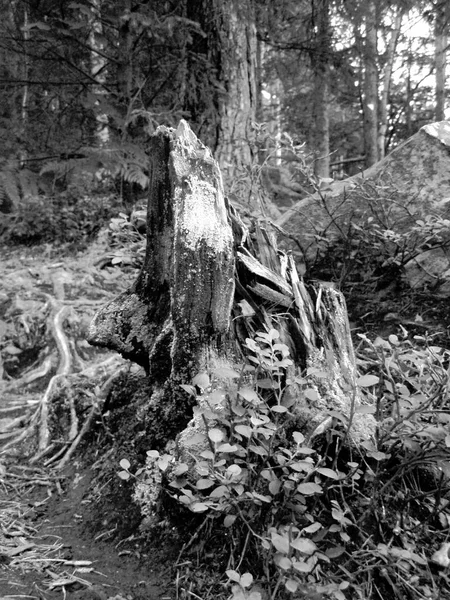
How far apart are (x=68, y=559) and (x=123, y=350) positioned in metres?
1.11

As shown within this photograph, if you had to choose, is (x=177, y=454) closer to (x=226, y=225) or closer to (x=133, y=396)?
(x=133, y=396)

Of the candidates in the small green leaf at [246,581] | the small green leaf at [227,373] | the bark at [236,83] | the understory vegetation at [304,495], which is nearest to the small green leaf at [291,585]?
the understory vegetation at [304,495]

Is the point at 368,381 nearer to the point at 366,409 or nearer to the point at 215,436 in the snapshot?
the point at 366,409

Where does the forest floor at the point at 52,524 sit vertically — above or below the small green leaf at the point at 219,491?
below

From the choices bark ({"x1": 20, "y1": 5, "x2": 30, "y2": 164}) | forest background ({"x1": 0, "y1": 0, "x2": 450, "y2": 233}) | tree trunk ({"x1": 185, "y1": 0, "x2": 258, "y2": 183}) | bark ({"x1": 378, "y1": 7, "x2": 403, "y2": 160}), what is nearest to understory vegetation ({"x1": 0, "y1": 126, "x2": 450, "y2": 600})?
forest background ({"x1": 0, "y1": 0, "x2": 450, "y2": 233})

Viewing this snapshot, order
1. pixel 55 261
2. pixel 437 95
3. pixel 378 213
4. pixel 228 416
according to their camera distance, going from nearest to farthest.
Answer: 1. pixel 228 416
2. pixel 378 213
3. pixel 55 261
4. pixel 437 95

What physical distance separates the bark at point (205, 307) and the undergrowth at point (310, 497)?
16 cm

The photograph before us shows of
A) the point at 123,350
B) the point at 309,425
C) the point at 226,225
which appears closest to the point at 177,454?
the point at 309,425

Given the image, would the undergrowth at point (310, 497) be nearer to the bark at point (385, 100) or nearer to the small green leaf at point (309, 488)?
the small green leaf at point (309, 488)

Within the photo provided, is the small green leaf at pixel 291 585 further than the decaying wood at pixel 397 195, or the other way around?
the decaying wood at pixel 397 195

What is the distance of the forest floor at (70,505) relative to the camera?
2.06 meters

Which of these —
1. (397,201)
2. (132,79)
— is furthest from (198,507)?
(132,79)

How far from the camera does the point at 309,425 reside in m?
2.24

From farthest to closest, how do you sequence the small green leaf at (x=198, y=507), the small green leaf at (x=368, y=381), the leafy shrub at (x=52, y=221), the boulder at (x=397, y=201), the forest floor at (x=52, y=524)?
the leafy shrub at (x=52, y=221)
the boulder at (x=397, y=201)
the forest floor at (x=52, y=524)
the small green leaf at (x=368, y=381)
the small green leaf at (x=198, y=507)
